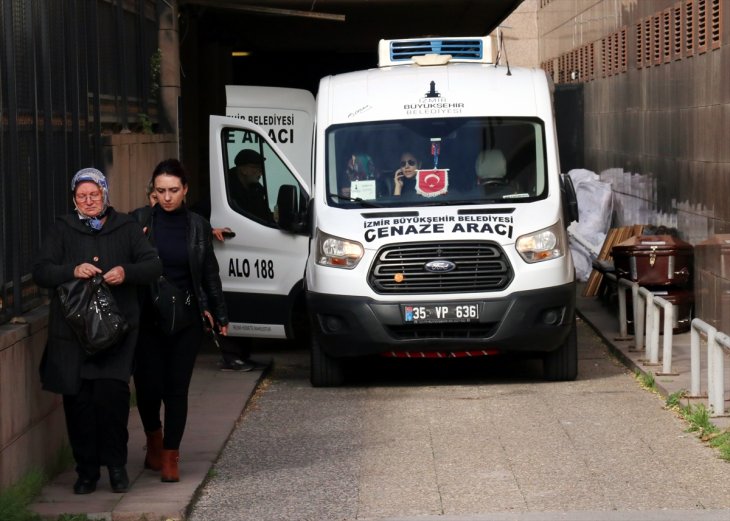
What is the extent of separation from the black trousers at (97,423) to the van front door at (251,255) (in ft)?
15.6

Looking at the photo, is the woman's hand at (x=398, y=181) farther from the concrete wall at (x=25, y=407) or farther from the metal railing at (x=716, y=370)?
the concrete wall at (x=25, y=407)

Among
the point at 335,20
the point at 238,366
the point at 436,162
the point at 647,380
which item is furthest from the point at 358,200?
the point at 335,20

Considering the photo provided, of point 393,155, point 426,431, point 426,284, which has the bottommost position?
point 426,431

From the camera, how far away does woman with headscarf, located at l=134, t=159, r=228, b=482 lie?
25.7 ft

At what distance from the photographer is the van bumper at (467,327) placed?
10992 mm

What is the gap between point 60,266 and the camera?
7320 mm

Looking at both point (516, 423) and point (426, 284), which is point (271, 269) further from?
point (516, 423)

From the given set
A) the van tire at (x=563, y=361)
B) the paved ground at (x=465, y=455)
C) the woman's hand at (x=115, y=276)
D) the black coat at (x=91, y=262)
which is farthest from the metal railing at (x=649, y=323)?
the woman's hand at (x=115, y=276)

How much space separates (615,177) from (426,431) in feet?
41.8

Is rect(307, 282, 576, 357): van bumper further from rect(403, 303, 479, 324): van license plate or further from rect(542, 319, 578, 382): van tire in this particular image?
rect(542, 319, 578, 382): van tire

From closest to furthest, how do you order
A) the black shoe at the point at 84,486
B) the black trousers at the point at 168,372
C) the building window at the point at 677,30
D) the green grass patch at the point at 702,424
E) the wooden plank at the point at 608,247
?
1. the black shoe at the point at 84,486
2. the black trousers at the point at 168,372
3. the green grass patch at the point at 702,424
4. the building window at the point at 677,30
5. the wooden plank at the point at 608,247

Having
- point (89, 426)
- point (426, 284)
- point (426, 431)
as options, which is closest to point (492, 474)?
point (426, 431)

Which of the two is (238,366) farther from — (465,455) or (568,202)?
(465,455)

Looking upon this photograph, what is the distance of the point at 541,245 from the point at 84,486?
4758mm
